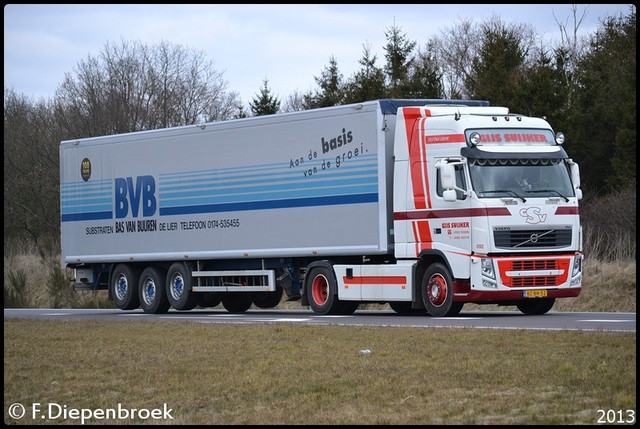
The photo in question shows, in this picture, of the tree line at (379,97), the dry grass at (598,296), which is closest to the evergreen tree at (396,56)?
the tree line at (379,97)

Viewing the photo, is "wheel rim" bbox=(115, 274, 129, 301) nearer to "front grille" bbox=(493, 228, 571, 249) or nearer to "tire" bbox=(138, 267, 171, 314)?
"tire" bbox=(138, 267, 171, 314)

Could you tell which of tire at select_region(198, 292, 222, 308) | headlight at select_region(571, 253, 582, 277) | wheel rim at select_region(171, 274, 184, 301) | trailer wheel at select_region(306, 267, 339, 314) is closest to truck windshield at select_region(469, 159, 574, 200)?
headlight at select_region(571, 253, 582, 277)

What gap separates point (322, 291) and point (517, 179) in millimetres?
5029

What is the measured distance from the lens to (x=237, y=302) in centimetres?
3033

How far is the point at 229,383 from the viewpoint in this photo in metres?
13.1

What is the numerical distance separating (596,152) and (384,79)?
12151 millimetres

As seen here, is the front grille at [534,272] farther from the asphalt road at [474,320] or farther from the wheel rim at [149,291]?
the wheel rim at [149,291]

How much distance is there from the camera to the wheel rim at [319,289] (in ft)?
86.4

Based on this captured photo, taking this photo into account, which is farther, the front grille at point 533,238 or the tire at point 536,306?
the tire at point 536,306

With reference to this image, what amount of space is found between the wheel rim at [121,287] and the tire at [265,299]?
3060 millimetres

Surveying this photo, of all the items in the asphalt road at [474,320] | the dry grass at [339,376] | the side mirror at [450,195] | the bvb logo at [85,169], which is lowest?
the dry grass at [339,376]

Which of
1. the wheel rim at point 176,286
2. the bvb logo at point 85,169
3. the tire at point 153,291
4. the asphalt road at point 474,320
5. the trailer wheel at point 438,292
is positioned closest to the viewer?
the asphalt road at point 474,320

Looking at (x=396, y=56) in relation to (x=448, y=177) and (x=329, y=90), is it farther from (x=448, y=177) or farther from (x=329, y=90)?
(x=448, y=177)

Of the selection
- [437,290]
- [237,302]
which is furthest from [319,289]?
[237,302]
